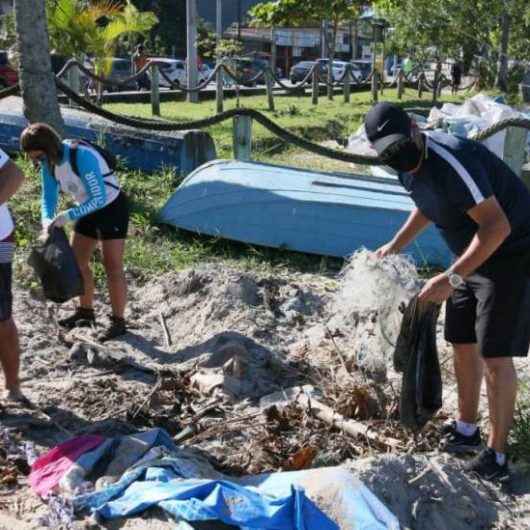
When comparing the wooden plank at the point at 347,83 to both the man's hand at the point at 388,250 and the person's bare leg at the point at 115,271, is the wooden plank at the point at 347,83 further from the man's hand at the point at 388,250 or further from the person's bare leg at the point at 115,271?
the man's hand at the point at 388,250

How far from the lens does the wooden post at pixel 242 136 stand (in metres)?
9.21

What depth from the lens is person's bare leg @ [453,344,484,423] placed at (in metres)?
4.21

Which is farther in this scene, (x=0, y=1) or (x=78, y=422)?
(x=0, y=1)

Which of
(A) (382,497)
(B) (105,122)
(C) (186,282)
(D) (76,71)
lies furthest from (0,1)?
(A) (382,497)

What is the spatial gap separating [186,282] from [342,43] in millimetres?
56907

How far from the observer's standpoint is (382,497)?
3.67 m

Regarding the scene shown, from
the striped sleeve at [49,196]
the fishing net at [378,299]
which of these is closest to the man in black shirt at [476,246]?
the fishing net at [378,299]

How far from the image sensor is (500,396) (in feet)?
12.9

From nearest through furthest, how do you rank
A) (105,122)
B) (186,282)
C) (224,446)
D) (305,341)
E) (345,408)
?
1. (224,446)
2. (345,408)
3. (305,341)
4. (186,282)
5. (105,122)

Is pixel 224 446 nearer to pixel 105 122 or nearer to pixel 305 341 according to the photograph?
pixel 305 341

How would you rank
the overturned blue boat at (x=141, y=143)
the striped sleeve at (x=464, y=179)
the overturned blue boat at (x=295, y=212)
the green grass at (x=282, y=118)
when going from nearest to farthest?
1. the striped sleeve at (x=464, y=179)
2. the overturned blue boat at (x=295, y=212)
3. the overturned blue boat at (x=141, y=143)
4. the green grass at (x=282, y=118)


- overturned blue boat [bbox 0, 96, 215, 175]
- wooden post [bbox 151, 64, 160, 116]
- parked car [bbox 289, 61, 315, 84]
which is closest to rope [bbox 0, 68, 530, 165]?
overturned blue boat [bbox 0, 96, 215, 175]

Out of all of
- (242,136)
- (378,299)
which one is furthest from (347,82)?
(378,299)

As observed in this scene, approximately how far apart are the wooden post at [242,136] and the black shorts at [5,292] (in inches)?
197
